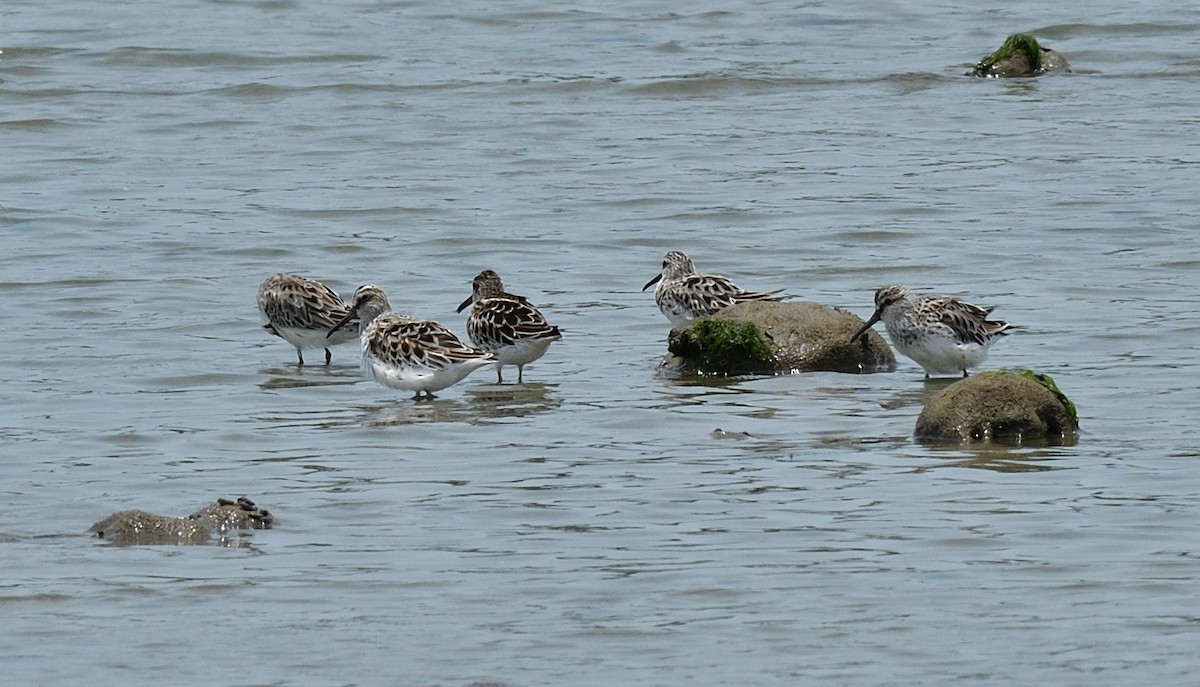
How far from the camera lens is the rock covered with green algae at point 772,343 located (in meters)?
14.3

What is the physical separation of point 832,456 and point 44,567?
13.9 ft

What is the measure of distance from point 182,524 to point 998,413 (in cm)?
447

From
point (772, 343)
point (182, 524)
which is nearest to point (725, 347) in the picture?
point (772, 343)

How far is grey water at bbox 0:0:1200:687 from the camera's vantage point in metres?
8.53

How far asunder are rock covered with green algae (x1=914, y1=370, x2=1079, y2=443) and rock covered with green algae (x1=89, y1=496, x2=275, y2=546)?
381 cm

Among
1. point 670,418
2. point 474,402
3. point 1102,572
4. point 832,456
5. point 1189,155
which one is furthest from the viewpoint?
point 1189,155

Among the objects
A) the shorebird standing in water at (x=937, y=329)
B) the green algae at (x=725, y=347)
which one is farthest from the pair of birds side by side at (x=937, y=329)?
the green algae at (x=725, y=347)

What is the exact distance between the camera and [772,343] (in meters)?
14.5

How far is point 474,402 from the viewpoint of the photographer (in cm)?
1391

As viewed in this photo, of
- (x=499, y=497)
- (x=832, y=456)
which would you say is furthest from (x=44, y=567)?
(x=832, y=456)

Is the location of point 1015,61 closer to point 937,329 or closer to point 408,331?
point 937,329

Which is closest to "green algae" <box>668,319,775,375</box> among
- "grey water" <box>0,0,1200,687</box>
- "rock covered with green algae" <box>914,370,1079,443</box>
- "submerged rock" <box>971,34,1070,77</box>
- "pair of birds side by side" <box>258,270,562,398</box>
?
"grey water" <box>0,0,1200,687</box>

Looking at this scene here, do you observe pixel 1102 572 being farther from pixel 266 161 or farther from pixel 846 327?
pixel 266 161

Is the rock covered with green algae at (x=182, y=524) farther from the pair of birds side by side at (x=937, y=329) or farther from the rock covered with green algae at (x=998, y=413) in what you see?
the pair of birds side by side at (x=937, y=329)
